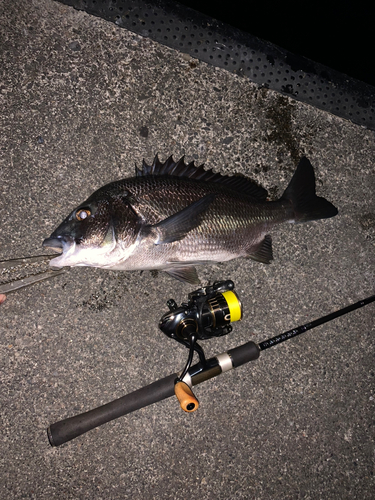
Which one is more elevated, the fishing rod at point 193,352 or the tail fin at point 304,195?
the tail fin at point 304,195

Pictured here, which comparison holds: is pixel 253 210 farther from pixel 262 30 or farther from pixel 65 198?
pixel 262 30

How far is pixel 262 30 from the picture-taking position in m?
2.59

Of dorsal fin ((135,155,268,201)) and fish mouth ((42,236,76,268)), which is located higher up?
dorsal fin ((135,155,268,201))

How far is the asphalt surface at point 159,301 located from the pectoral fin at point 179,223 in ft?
1.81

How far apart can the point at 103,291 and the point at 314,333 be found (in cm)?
180

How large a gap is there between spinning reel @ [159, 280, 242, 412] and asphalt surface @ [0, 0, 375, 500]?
32 cm

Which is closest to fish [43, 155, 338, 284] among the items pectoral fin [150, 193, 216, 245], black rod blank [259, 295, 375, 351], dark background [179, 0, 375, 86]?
pectoral fin [150, 193, 216, 245]

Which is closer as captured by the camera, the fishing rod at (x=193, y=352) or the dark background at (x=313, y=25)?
the fishing rod at (x=193, y=352)

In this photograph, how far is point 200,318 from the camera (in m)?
2.12

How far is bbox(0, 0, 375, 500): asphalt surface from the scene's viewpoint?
2.31m

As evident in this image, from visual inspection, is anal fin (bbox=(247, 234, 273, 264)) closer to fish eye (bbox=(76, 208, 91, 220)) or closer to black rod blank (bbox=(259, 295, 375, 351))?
black rod blank (bbox=(259, 295, 375, 351))

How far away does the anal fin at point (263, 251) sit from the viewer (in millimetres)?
2408

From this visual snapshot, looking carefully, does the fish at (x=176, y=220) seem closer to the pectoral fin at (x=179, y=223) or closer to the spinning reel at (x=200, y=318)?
the pectoral fin at (x=179, y=223)

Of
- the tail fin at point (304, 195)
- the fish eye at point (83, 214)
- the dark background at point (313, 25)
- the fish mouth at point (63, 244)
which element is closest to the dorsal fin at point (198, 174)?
the tail fin at point (304, 195)
